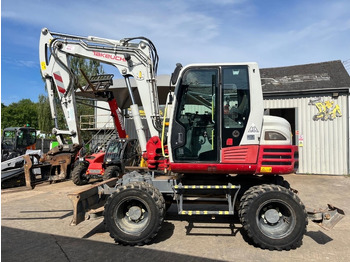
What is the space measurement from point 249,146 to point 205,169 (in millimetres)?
847

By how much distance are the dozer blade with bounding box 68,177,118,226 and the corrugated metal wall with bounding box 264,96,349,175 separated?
33.7 ft

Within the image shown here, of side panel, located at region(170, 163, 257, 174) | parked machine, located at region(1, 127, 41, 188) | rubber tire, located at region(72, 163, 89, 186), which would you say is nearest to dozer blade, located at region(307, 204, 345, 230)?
side panel, located at region(170, 163, 257, 174)

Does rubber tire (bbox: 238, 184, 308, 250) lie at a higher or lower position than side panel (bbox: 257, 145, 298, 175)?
lower

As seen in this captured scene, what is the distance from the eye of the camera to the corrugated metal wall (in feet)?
40.1

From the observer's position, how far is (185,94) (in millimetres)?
4934

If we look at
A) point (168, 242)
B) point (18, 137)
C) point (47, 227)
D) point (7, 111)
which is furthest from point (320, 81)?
point (7, 111)

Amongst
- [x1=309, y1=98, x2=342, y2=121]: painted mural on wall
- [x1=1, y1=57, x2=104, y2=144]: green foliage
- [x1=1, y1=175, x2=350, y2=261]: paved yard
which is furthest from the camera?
[x1=1, y1=57, x2=104, y2=144]: green foliage

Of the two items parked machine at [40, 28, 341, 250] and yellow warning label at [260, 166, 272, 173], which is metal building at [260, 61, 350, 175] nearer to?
parked machine at [40, 28, 341, 250]

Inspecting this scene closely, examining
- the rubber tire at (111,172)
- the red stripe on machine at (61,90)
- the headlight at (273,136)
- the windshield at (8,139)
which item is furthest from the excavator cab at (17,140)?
the headlight at (273,136)

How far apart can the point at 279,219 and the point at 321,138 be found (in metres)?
9.31

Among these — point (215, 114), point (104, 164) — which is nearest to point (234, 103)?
point (215, 114)

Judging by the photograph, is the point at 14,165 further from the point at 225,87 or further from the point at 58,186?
the point at 225,87

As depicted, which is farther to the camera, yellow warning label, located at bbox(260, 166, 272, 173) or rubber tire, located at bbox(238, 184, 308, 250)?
yellow warning label, located at bbox(260, 166, 272, 173)

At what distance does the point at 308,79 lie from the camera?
1381 centimetres
